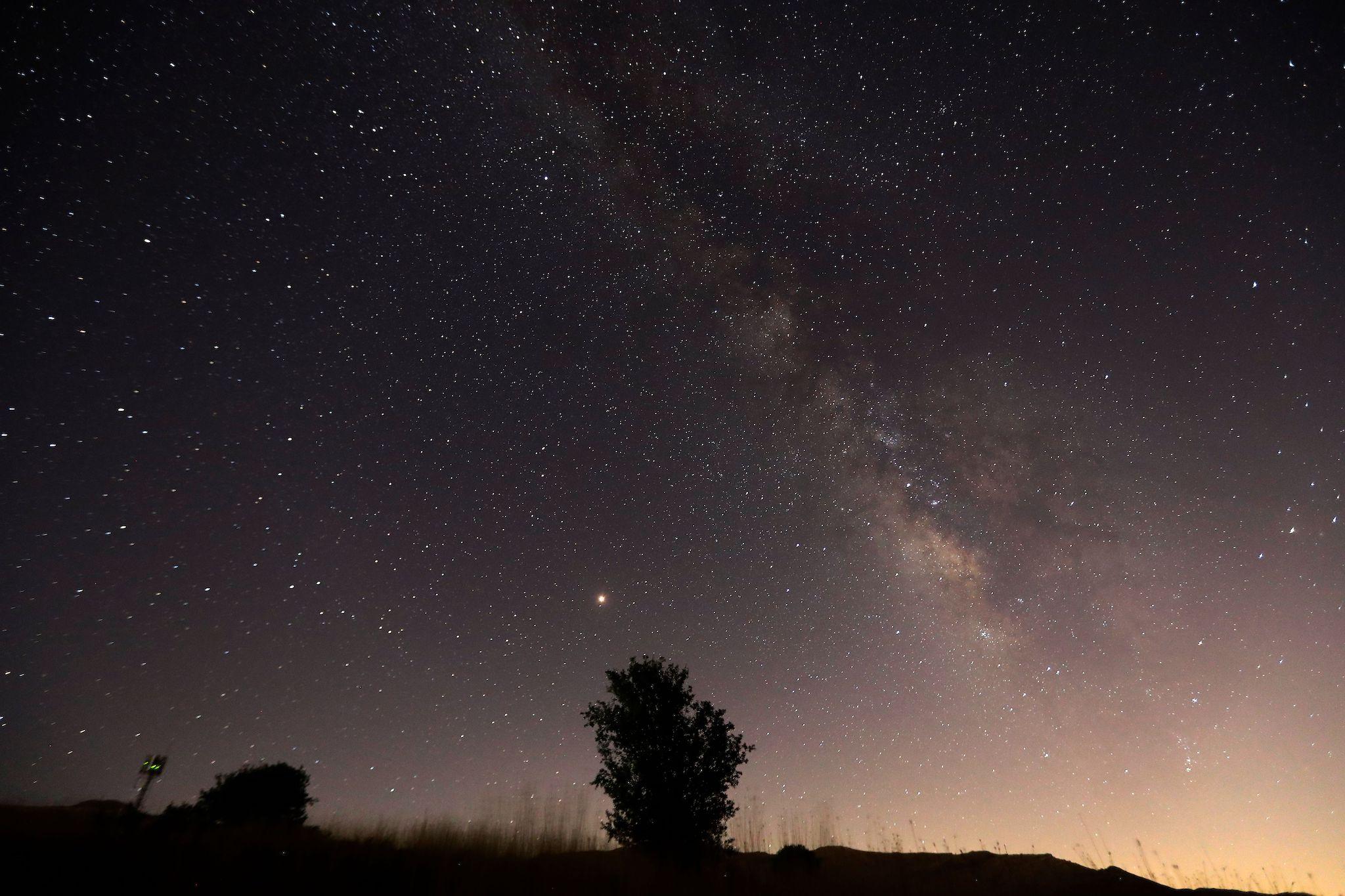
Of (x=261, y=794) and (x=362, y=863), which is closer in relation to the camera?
(x=362, y=863)

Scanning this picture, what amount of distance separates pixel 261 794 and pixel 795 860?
2006 centimetres

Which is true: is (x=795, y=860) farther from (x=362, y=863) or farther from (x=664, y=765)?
(x=362, y=863)

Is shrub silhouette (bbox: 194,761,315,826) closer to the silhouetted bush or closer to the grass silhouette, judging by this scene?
the grass silhouette

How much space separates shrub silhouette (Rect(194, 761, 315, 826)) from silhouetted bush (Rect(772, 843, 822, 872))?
56.3 feet

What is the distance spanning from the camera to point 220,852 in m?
7.48

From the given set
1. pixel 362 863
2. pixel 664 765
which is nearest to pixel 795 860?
pixel 664 765

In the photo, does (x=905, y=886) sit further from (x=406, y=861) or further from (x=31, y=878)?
(x=31, y=878)

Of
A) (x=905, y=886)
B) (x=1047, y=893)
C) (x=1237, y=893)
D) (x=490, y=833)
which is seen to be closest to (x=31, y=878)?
(x=490, y=833)

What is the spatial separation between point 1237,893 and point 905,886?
39.1 feet

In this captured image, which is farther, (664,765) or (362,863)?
(664,765)

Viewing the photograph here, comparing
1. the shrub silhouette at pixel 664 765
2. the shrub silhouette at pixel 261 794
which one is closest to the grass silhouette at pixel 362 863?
the shrub silhouette at pixel 664 765

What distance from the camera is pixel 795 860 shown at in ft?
61.1

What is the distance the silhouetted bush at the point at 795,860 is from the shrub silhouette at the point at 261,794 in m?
17.1

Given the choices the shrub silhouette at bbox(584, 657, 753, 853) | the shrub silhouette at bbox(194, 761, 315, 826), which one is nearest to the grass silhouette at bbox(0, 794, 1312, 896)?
the shrub silhouette at bbox(584, 657, 753, 853)
